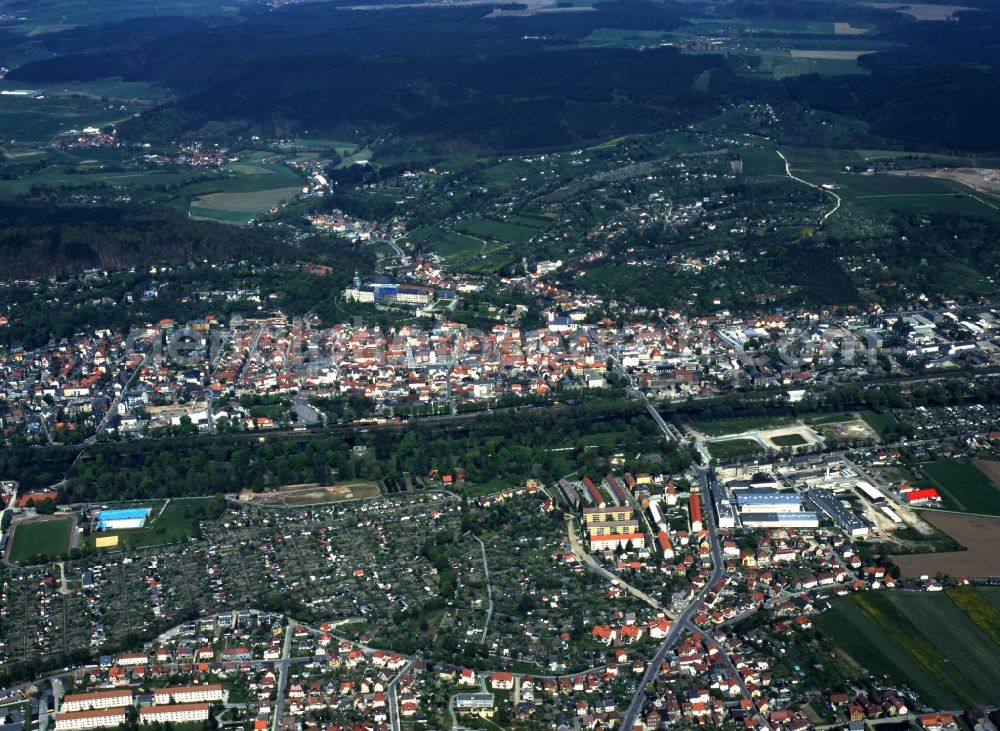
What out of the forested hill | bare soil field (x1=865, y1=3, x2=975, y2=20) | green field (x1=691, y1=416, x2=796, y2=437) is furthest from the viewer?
bare soil field (x1=865, y1=3, x2=975, y2=20)

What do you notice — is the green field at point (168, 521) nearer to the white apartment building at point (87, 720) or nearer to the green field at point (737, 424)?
the white apartment building at point (87, 720)

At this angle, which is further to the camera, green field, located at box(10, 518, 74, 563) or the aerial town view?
green field, located at box(10, 518, 74, 563)

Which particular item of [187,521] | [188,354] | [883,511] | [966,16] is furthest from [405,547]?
[966,16]

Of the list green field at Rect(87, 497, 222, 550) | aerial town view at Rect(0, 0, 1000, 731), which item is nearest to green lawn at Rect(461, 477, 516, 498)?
aerial town view at Rect(0, 0, 1000, 731)

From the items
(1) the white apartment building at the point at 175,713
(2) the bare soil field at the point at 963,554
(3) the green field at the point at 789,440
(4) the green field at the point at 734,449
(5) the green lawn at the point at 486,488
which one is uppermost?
(1) the white apartment building at the point at 175,713

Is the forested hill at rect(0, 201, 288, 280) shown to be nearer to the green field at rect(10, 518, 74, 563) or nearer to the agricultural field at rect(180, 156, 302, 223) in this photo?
the agricultural field at rect(180, 156, 302, 223)

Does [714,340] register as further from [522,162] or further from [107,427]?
[522,162]

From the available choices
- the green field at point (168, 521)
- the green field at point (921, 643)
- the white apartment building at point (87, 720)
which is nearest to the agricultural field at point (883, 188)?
the green field at point (921, 643)
